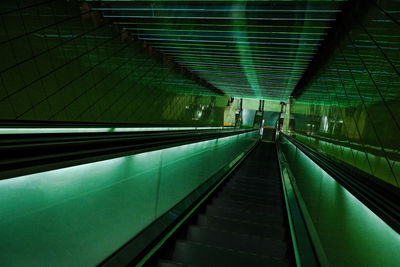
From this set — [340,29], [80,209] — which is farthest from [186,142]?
[340,29]

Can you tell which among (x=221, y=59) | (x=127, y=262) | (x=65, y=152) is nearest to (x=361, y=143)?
(x=127, y=262)

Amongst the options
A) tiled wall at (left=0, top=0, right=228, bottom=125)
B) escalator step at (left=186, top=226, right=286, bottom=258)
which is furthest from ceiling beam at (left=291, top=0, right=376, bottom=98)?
tiled wall at (left=0, top=0, right=228, bottom=125)

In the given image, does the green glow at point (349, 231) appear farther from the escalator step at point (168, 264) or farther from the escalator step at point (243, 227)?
the escalator step at point (168, 264)

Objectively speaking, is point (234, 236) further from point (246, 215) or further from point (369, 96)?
point (369, 96)

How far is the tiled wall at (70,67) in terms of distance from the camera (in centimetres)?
759

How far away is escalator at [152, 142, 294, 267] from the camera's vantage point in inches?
95.0

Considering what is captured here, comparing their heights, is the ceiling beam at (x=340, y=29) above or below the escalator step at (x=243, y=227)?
above

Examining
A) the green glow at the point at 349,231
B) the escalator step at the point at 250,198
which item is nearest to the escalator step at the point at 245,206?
the escalator step at the point at 250,198

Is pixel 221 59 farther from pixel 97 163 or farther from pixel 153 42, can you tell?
pixel 97 163

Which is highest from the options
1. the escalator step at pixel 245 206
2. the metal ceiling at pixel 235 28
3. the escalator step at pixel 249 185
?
the metal ceiling at pixel 235 28

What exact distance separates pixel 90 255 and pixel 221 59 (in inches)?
575

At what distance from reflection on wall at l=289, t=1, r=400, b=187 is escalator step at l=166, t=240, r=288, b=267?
4.36 meters

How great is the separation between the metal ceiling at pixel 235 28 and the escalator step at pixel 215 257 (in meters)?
7.42

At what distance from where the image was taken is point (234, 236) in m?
2.97
